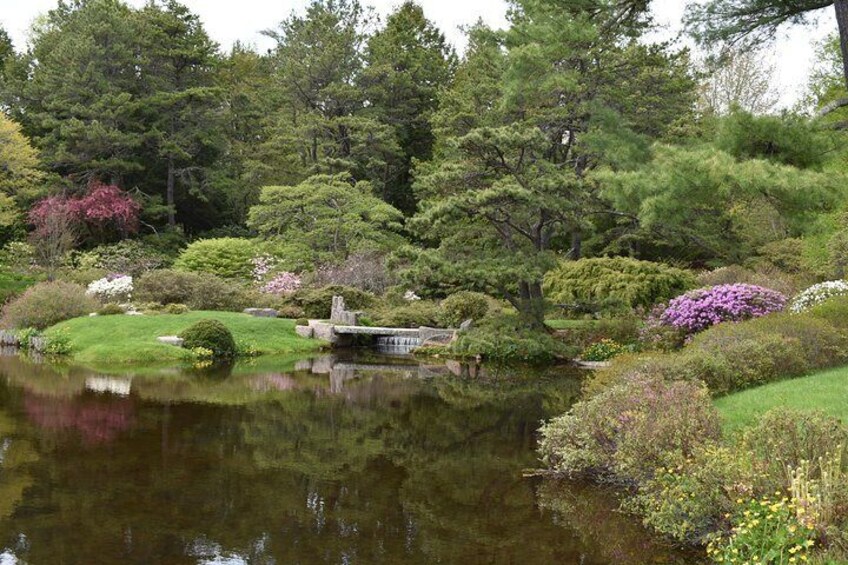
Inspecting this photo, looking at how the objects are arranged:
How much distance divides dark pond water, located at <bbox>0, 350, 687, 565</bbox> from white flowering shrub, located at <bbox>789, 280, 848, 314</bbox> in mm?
5055

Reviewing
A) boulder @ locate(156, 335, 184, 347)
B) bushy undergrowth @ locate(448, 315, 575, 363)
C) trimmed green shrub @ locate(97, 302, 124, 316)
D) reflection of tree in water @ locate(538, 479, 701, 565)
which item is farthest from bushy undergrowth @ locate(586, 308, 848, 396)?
trimmed green shrub @ locate(97, 302, 124, 316)

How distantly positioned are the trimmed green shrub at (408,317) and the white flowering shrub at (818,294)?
10357mm

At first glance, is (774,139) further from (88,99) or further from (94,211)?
(88,99)

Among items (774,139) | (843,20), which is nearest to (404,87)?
(774,139)

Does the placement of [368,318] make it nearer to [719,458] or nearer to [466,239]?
[466,239]

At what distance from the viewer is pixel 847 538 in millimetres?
5332

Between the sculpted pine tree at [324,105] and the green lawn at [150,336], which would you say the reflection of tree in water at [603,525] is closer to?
the green lawn at [150,336]

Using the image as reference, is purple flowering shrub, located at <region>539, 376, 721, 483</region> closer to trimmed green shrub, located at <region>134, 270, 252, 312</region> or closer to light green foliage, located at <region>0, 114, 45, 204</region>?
trimmed green shrub, located at <region>134, 270, 252, 312</region>

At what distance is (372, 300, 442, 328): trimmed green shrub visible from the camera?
23453 millimetres

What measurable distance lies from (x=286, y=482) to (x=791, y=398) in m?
6.09

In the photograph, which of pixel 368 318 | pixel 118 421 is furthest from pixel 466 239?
pixel 118 421

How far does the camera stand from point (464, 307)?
22.5 meters

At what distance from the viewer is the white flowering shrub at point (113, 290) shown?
2423 cm

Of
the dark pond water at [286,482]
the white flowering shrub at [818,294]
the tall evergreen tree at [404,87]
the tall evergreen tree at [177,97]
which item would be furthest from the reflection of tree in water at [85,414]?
the tall evergreen tree at [404,87]
